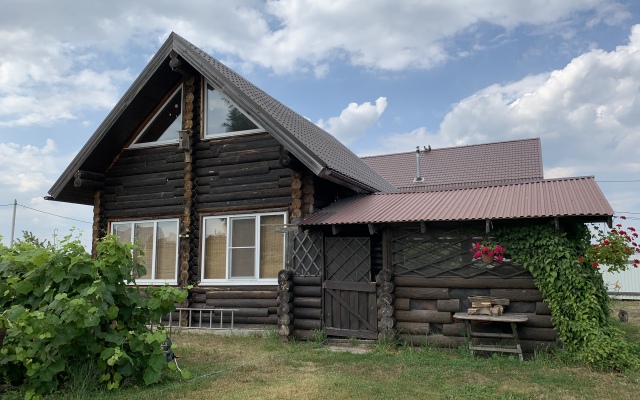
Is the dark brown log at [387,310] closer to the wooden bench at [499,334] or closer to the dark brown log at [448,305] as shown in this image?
the dark brown log at [448,305]

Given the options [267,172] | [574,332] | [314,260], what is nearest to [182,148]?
[267,172]

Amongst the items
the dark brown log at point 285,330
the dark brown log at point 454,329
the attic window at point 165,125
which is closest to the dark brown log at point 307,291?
the dark brown log at point 285,330

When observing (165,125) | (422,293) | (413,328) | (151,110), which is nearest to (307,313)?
(413,328)

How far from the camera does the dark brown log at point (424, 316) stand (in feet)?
29.8

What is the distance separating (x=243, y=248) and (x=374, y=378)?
5320mm

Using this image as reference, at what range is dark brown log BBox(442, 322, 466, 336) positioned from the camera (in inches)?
352

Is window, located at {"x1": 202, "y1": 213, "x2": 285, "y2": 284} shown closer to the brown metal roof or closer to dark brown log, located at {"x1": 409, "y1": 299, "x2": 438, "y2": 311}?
the brown metal roof

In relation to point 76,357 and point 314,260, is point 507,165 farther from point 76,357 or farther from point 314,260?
point 76,357

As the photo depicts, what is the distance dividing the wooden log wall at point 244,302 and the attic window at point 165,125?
396 cm

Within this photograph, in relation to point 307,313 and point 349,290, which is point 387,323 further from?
point 307,313

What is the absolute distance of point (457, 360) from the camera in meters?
8.12

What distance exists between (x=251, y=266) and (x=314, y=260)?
71.2 inches

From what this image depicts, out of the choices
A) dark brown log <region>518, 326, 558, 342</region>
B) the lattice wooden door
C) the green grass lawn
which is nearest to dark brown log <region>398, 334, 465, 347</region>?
the green grass lawn

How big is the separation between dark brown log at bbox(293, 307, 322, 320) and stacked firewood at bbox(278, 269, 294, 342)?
133 mm
